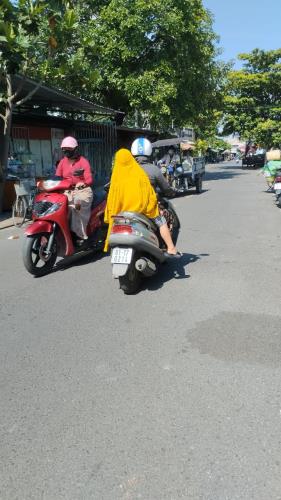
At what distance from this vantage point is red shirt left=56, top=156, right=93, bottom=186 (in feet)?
23.1

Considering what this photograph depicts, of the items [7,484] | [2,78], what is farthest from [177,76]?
[7,484]

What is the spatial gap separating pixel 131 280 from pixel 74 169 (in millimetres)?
2475

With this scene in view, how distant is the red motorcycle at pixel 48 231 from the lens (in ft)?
20.7

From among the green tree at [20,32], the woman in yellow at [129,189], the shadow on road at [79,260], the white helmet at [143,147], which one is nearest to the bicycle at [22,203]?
the green tree at [20,32]

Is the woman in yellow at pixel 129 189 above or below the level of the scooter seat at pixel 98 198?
above

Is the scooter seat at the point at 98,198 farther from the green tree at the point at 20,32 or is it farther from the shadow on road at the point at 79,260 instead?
the green tree at the point at 20,32

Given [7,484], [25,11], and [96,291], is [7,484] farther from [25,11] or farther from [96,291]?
[25,11]

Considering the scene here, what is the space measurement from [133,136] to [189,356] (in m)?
26.3

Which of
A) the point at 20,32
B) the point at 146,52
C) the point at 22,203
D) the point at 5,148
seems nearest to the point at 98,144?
the point at 146,52

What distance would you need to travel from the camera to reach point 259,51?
152 ft

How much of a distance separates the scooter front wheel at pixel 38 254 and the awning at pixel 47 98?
627cm

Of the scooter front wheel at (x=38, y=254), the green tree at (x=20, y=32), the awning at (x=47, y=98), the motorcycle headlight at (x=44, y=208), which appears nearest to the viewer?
the scooter front wheel at (x=38, y=254)

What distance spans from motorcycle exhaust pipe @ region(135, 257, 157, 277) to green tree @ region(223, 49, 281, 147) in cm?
4308

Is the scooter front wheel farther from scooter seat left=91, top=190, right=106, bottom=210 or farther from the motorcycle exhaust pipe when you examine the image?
the motorcycle exhaust pipe
